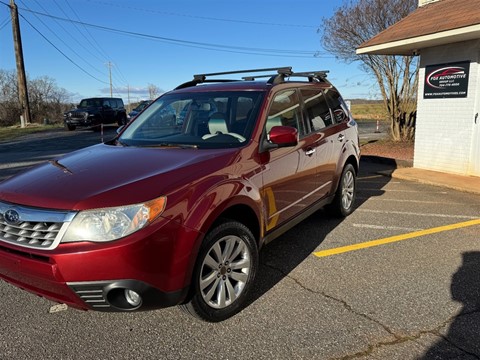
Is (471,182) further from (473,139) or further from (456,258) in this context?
(456,258)

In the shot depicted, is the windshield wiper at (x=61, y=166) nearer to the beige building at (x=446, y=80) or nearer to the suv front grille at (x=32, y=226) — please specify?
the suv front grille at (x=32, y=226)

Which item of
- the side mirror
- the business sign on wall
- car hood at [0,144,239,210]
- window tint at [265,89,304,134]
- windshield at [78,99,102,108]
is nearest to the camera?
car hood at [0,144,239,210]

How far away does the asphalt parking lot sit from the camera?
109 inches

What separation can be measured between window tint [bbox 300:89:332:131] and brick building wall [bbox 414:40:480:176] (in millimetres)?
4432

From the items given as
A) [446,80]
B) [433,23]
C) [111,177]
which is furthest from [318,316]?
[433,23]

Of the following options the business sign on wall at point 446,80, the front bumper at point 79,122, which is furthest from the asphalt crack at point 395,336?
the front bumper at point 79,122

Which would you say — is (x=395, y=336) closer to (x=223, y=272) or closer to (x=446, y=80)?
(x=223, y=272)

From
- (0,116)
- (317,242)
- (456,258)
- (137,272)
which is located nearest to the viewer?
(137,272)

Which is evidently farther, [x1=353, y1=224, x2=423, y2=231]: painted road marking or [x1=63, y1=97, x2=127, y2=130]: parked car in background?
[x1=63, y1=97, x2=127, y2=130]: parked car in background

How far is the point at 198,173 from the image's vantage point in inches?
115

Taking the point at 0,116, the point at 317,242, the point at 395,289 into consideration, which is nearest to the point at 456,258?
the point at 395,289

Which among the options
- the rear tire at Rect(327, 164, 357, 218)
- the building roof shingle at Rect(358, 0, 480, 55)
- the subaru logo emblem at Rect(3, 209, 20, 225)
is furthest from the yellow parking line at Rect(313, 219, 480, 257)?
the building roof shingle at Rect(358, 0, 480, 55)

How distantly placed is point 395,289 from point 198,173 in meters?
2.09

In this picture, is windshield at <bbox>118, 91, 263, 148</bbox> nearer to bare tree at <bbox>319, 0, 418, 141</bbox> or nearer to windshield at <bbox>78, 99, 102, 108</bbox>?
bare tree at <bbox>319, 0, 418, 141</bbox>
